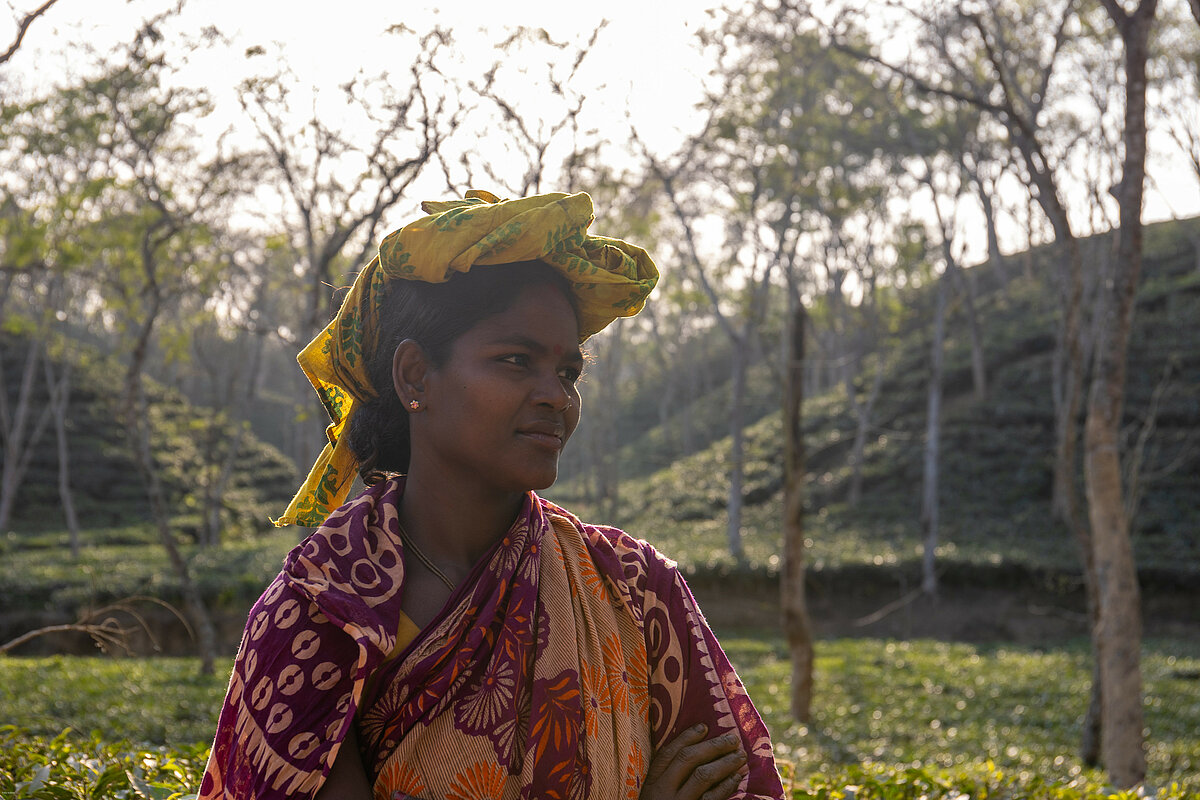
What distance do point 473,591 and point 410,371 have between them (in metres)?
0.42

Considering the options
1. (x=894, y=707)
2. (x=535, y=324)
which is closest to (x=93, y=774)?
(x=535, y=324)

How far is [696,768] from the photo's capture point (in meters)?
1.77

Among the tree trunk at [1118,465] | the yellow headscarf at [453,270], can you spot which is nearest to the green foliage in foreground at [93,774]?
the yellow headscarf at [453,270]

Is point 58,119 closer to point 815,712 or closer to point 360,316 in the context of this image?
point 815,712

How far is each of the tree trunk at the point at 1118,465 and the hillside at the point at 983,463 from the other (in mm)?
12683

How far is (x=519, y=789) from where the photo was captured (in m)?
1.59

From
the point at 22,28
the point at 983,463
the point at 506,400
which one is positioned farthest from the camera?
the point at 983,463

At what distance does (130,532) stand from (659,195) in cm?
1509

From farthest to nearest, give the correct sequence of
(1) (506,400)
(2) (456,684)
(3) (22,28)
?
(3) (22,28) < (1) (506,400) < (2) (456,684)

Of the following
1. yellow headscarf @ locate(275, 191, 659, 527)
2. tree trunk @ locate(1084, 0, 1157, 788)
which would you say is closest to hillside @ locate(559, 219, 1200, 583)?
tree trunk @ locate(1084, 0, 1157, 788)

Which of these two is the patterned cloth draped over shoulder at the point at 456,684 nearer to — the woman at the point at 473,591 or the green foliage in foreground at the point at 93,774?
the woman at the point at 473,591

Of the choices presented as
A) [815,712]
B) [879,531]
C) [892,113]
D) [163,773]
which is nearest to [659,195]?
[892,113]

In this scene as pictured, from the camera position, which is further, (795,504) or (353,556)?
(795,504)

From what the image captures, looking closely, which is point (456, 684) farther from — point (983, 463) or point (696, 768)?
point (983, 463)
